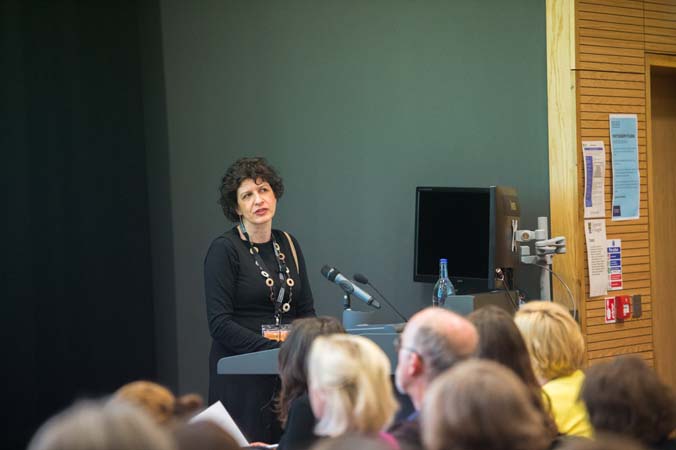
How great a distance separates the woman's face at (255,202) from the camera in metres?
4.14

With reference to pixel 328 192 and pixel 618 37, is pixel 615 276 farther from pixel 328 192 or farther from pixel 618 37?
pixel 328 192

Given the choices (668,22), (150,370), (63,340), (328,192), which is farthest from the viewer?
(668,22)

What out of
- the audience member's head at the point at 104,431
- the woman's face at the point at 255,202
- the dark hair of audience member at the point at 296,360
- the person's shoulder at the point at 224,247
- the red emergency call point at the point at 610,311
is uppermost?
the woman's face at the point at 255,202

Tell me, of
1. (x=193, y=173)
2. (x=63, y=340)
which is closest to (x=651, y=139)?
(x=193, y=173)

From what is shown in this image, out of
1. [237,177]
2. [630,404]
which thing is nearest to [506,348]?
[630,404]

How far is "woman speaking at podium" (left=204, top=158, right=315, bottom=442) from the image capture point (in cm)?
394

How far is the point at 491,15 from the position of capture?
5492mm

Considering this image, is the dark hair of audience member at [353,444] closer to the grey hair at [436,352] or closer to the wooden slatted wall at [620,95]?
the grey hair at [436,352]

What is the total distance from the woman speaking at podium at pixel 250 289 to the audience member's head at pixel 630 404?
1.94 meters

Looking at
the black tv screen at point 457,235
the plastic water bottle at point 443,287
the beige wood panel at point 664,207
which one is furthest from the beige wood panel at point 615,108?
the plastic water bottle at point 443,287

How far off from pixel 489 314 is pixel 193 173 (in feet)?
8.47

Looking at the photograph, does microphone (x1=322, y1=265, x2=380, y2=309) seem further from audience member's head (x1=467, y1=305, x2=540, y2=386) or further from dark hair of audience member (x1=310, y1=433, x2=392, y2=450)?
dark hair of audience member (x1=310, y1=433, x2=392, y2=450)

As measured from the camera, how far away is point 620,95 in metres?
5.48

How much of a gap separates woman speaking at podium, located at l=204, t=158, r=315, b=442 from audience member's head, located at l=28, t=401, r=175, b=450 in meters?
2.44
